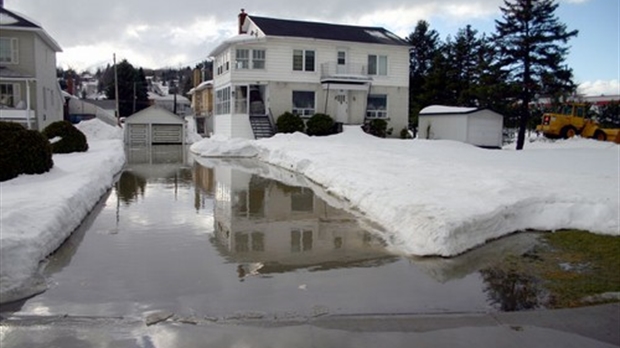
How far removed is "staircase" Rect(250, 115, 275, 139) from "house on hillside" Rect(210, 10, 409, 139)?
62 millimetres

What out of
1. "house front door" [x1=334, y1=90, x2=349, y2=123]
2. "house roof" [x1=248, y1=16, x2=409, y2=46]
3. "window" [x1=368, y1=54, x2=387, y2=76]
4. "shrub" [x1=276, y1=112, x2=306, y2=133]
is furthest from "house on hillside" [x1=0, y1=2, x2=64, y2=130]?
"window" [x1=368, y1=54, x2=387, y2=76]

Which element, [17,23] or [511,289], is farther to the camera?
[17,23]

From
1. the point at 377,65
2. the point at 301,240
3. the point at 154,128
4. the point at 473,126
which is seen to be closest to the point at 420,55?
the point at 377,65

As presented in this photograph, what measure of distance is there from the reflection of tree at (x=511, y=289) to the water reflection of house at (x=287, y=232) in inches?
64.7

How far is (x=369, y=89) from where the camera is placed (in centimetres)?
3603

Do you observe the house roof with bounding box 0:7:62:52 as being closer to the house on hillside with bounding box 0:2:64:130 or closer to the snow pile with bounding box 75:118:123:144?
the house on hillside with bounding box 0:2:64:130

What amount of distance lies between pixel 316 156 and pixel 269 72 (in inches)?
619

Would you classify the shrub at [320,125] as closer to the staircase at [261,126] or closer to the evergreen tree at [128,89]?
the staircase at [261,126]

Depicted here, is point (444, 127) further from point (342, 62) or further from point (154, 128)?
point (154, 128)

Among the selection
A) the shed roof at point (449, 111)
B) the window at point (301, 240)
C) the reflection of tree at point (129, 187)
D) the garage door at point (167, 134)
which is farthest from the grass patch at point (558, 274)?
the garage door at point (167, 134)

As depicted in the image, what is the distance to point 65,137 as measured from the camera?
917 inches

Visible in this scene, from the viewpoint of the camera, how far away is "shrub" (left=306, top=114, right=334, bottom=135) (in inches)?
1299

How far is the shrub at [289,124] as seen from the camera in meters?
32.6

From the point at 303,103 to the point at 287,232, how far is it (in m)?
25.9
